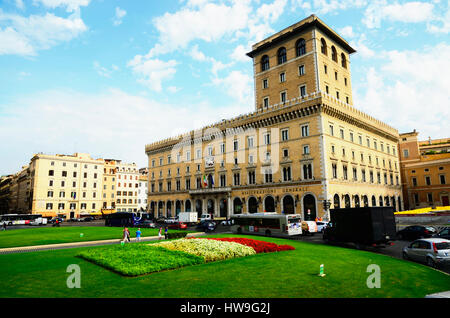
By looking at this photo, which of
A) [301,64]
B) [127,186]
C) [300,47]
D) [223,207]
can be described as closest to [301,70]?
[301,64]

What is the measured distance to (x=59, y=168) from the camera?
81.4 m

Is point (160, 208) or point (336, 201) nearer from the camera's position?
point (336, 201)

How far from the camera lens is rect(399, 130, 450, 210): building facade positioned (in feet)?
191

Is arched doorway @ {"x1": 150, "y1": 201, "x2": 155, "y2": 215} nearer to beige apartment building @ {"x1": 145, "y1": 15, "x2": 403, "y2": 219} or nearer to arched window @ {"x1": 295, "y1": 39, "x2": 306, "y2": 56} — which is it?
beige apartment building @ {"x1": 145, "y1": 15, "x2": 403, "y2": 219}

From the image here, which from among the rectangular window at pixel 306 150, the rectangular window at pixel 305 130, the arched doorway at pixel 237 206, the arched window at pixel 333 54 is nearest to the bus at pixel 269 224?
the rectangular window at pixel 306 150

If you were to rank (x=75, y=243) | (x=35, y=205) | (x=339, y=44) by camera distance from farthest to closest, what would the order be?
(x=35, y=205), (x=339, y=44), (x=75, y=243)

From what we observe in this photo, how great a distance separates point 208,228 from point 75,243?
16.2 metres

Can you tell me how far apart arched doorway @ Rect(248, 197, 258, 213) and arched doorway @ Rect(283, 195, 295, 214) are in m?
5.61

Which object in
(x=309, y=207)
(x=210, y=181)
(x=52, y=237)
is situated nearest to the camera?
(x=52, y=237)

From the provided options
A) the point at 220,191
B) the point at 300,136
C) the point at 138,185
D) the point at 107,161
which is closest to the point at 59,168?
the point at 107,161

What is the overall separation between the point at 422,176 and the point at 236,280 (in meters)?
64.0

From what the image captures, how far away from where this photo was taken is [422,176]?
202ft

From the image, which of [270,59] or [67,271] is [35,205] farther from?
[67,271]

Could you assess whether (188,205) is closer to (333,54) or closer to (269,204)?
(269,204)
